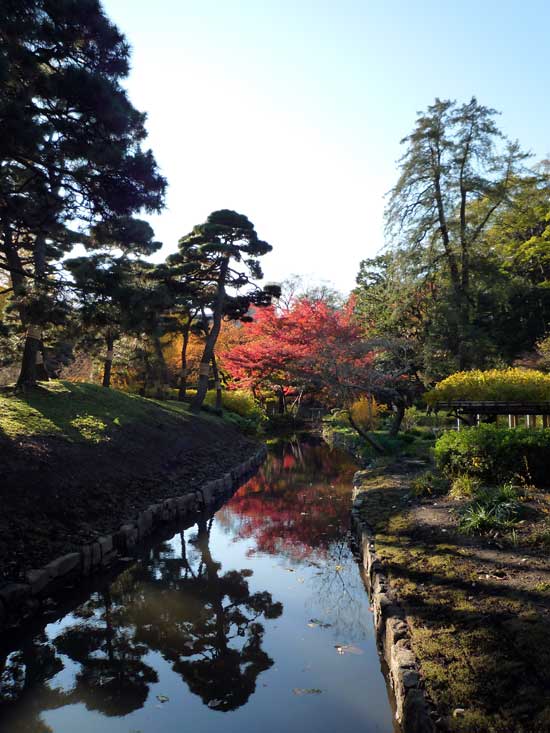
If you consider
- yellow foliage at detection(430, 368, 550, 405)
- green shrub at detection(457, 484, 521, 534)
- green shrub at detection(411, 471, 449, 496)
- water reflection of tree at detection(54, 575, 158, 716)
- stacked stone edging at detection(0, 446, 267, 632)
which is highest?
yellow foliage at detection(430, 368, 550, 405)

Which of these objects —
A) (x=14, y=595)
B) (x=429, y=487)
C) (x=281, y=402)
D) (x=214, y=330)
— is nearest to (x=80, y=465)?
(x=14, y=595)

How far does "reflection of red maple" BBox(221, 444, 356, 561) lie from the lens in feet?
29.6

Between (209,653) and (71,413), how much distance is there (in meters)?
7.86

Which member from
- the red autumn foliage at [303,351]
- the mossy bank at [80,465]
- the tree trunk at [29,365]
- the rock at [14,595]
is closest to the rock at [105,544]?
the mossy bank at [80,465]

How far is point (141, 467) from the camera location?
11070 mm

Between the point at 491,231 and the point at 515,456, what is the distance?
54.3 ft

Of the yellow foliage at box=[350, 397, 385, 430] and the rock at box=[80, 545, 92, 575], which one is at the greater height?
the yellow foliage at box=[350, 397, 385, 430]

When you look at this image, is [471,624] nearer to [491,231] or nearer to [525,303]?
[491,231]

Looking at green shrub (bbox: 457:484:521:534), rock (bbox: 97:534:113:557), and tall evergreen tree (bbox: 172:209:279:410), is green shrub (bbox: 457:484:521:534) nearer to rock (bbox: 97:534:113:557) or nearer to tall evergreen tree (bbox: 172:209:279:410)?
rock (bbox: 97:534:113:557)

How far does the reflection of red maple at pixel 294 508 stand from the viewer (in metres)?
9.03

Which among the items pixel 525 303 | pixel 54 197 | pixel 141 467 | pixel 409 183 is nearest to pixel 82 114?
pixel 54 197

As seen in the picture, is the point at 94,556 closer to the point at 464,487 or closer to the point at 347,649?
the point at 347,649

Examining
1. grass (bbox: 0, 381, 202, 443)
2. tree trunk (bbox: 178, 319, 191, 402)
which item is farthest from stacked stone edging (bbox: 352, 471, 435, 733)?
tree trunk (bbox: 178, 319, 191, 402)

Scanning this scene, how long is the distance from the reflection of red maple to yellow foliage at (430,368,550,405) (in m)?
3.55
